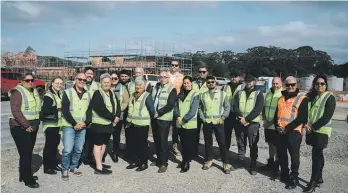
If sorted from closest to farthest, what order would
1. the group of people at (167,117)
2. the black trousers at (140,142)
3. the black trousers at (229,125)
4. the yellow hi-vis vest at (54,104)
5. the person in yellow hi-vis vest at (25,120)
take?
the person in yellow hi-vis vest at (25,120) → the group of people at (167,117) → the yellow hi-vis vest at (54,104) → the black trousers at (140,142) → the black trousers at (229,125)

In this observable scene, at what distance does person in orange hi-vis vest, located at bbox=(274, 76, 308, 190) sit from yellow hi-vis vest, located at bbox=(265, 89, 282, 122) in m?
0.24

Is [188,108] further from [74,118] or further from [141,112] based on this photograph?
[74,118]

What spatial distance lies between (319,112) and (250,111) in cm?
133

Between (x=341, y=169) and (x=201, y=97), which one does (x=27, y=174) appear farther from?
(x=341, y=169)

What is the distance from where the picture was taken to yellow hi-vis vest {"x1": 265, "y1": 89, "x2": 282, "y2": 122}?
5930mm

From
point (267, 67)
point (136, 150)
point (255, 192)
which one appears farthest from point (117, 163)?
point (267, 67)

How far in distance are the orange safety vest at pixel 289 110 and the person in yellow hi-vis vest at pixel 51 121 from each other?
3946mm

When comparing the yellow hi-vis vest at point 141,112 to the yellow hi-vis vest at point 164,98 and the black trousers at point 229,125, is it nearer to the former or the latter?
the yellow hi-vis vest at point 164,98

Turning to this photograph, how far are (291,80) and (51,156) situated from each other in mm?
4613

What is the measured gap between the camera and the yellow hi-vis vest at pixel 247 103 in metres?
6.33

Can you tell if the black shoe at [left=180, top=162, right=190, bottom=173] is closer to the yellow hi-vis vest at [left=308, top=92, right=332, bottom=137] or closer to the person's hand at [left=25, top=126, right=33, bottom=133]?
the yellow hi-vis vest at [left=308, top=92, right=332, bottom=137]

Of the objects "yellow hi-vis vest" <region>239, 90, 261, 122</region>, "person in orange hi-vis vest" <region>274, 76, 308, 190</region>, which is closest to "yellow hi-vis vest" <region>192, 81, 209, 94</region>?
"yellow hi-vis vest" <region>239, 90, 261, 122</region>

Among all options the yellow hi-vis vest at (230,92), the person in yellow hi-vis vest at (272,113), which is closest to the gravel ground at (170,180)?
the person in yellow hi-vis vest at (272,113)

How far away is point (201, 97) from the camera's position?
6570 mm
